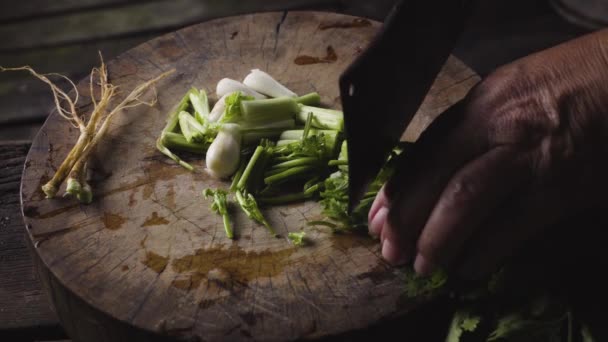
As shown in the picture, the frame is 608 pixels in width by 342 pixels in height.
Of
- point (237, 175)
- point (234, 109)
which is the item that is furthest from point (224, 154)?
point (234, 109)

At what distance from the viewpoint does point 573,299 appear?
1.74 meters

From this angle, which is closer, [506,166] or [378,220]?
[506,166]

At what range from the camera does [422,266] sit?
1.74 metres

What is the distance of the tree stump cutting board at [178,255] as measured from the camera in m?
1.70

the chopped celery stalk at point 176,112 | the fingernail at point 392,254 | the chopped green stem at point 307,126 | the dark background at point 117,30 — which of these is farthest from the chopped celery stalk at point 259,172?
the dark background at point 117,30

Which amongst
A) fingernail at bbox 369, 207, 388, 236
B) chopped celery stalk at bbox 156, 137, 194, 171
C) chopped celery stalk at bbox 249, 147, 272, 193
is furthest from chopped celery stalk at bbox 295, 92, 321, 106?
fingernail at bbox 369, 207, 388, 236

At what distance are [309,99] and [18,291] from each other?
1.15 metres

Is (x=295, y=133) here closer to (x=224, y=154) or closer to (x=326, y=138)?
(x=326, y=138)

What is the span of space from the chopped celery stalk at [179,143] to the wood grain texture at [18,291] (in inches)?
24.7

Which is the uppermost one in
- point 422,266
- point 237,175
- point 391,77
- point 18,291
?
point 391,77

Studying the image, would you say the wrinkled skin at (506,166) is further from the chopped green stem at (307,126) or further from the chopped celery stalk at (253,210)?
the chopped green stem at (307,126)

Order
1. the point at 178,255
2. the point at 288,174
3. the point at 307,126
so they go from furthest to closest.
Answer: the point at 307,126 → the point at 288,174 → the point at 178,255

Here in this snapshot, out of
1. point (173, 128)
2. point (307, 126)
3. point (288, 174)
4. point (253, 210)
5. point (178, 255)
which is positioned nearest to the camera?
point (178, 255)

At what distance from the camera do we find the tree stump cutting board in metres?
1.70
